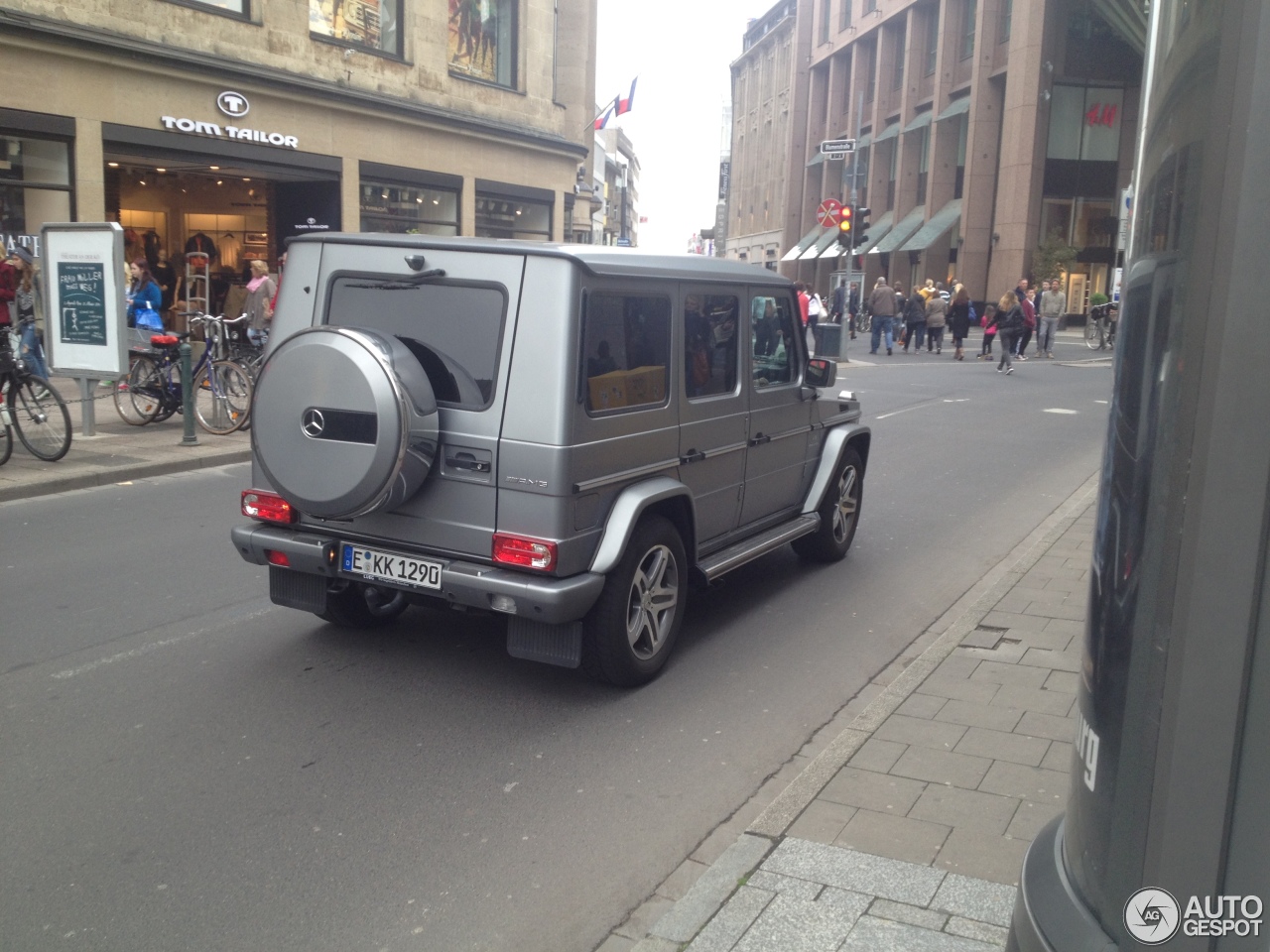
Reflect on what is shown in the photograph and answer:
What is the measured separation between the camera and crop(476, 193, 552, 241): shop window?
2531 cm

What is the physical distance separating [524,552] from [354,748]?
1.01 meters

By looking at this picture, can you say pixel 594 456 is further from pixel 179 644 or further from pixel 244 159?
pixel 244 159

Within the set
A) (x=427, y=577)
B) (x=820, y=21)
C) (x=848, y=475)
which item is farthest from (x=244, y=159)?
(x=820, y=21)

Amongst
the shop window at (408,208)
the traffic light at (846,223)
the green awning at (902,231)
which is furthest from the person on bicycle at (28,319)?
the green awning at (902,231)

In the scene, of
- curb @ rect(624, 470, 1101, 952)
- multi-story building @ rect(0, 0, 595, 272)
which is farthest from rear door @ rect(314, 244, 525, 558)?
multi-story building @ rect(0, 0, 595, 272)

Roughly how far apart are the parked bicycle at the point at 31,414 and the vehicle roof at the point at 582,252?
19.6ft

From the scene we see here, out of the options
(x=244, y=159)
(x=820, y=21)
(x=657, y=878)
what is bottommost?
(x=657, y=878)

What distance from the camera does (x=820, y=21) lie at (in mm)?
63344

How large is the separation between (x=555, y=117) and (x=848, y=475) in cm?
2086

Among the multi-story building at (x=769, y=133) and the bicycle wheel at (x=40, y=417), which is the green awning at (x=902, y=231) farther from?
the bicycle wheel at (x=40, y=417)

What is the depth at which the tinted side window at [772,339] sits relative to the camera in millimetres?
6391

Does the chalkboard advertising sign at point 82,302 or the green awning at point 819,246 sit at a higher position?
the green awning at point 819,246

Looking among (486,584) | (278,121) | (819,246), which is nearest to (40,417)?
(486,584)

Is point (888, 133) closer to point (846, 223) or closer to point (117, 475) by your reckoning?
point (846, 223)
